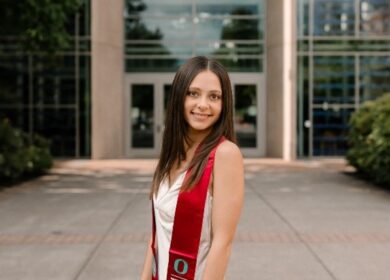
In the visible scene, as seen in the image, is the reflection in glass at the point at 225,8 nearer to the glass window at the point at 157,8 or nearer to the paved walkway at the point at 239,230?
the glass window at the point at 157,8

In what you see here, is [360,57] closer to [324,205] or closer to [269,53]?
[269,53]

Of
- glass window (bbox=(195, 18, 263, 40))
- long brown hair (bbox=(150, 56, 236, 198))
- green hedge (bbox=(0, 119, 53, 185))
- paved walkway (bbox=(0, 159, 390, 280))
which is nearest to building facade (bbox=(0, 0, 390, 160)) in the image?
glass window (bbox=(195, 18, 263, 40))

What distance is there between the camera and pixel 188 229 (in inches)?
77.7

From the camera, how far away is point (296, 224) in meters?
8.09

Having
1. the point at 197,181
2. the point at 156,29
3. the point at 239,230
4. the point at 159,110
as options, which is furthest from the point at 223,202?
the point at 156,29

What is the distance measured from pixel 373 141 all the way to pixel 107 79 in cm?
1043

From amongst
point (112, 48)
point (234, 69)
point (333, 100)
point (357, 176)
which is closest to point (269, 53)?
point (234, 69)

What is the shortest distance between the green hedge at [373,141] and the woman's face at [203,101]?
1032 centimetres

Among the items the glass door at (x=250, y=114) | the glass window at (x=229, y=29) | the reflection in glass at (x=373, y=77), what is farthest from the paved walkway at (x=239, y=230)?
the glass window at (x=229, y=29)

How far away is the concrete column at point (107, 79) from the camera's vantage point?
19953 millimetres

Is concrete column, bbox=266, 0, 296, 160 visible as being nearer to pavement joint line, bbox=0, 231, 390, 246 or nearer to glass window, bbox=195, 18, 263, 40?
glass window, bbox=195, 18, 263, 40

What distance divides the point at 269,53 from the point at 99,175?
9296mm

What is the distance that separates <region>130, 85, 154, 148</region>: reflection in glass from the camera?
22.0 meters

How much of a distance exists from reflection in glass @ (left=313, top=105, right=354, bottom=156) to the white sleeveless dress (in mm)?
18568
